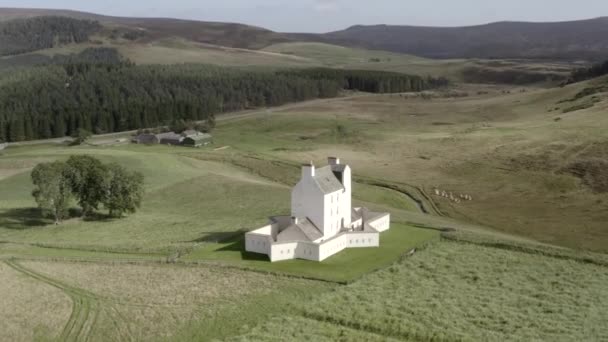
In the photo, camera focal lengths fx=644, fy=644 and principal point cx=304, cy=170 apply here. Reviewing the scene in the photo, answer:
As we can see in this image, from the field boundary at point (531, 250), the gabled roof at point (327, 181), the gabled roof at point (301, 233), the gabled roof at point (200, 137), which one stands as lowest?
the field boundary at point (531, 250)

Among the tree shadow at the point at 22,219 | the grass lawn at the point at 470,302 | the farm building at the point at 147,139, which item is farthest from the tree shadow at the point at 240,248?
the farm building at the point at 147,139

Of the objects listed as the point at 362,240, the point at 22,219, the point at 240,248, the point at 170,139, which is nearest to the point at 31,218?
the point at 22,219

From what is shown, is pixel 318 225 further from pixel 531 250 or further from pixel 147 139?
pixel 147 139

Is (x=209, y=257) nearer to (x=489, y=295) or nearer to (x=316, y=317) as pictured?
(x=316, y=317)

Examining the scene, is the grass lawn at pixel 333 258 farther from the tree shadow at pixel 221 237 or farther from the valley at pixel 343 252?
the tree shadow at pixel 221 237

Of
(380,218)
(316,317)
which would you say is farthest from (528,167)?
(316,317)

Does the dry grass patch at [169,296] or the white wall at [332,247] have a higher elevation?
the white wall at [332,247]

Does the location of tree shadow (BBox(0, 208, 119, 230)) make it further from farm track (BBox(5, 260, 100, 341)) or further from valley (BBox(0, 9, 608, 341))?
farm track (BBox(5, 260, 100, 341))
